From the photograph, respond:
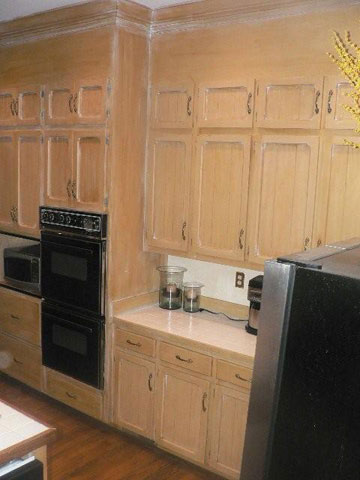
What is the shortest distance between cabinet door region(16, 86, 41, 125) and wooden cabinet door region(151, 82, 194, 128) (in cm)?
87

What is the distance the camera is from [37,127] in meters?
3.45

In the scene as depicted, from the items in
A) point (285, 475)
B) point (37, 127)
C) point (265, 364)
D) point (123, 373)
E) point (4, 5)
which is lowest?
point (123, 373)

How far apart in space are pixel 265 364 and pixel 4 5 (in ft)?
10.3

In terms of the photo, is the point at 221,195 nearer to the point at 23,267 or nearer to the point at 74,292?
the point at 74,292

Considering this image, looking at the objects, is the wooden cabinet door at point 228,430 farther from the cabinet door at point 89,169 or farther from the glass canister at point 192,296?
the cabinet door at point 89,169

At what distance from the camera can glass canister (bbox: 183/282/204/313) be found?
10.7 ft

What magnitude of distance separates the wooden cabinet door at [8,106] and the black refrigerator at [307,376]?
3.14 metres

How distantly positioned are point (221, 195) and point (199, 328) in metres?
0.82

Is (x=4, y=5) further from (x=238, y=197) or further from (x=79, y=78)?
(x=238, y=197)

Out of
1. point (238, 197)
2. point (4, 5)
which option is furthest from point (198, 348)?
point (4, 5)

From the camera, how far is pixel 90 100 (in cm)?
311

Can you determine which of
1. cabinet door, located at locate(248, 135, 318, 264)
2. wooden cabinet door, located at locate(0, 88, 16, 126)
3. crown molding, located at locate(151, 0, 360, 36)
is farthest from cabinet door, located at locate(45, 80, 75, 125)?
cabinet door, located at locate(248, 135, 318, 264)

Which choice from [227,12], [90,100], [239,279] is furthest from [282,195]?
[90,100]

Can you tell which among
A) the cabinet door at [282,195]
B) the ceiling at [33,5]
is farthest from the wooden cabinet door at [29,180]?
the cabinet door at [282,195]
